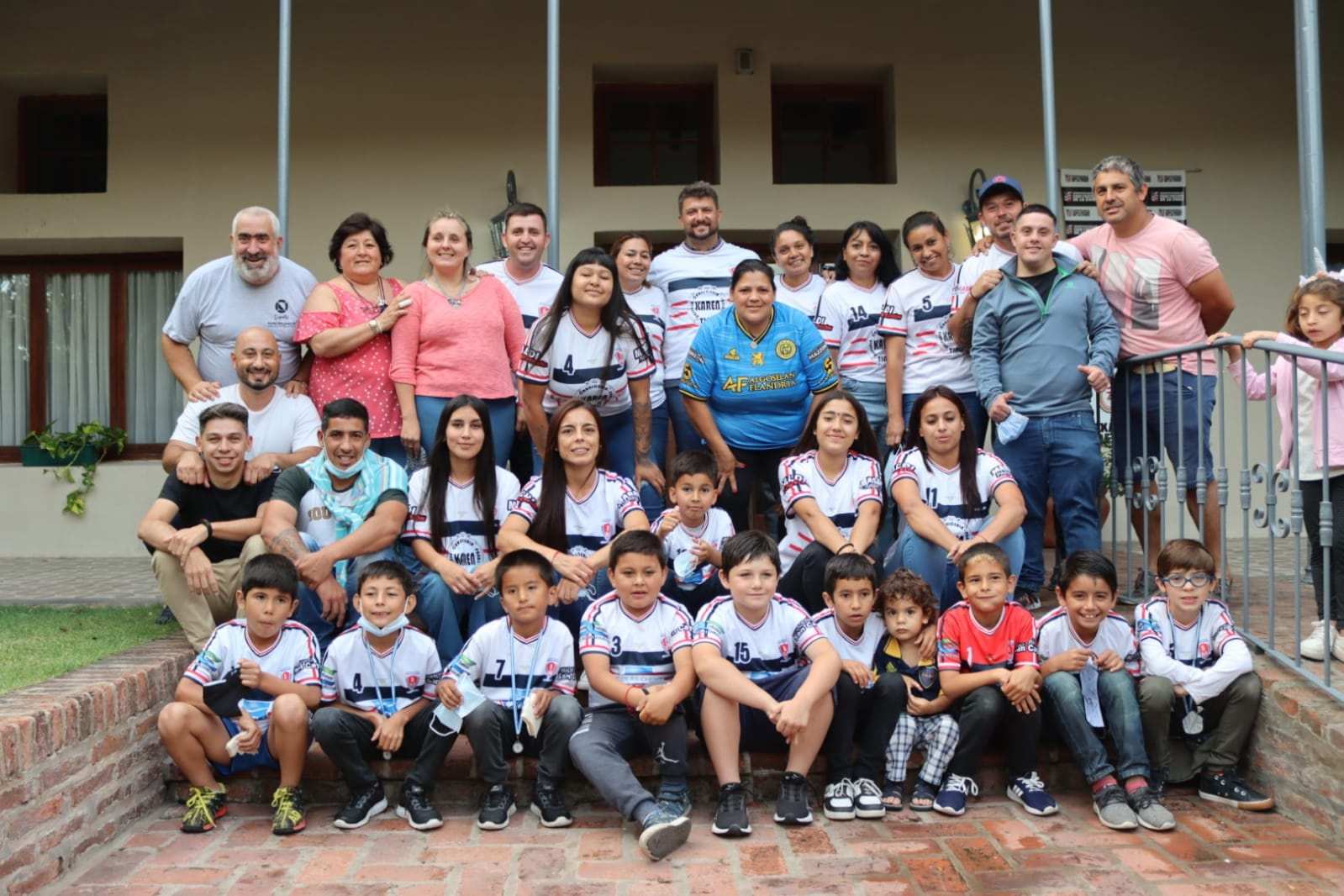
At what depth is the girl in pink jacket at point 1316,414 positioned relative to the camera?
3.69 metres

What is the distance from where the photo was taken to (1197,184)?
7.70 meters

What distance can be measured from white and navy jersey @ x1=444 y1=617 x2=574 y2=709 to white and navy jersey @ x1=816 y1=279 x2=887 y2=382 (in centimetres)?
197

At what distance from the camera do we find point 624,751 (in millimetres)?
3725

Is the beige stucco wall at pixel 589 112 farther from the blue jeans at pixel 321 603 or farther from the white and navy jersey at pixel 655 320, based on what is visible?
the blue jeans at pixel 321 603

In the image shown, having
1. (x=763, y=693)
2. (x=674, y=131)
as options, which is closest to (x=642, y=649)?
(x=763, y=693)

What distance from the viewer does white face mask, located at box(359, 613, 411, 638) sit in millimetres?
3732

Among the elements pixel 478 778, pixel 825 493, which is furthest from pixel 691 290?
pixel 478 778

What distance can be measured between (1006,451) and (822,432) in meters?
0.77

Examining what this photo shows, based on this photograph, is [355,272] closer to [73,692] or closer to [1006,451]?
[73,692]

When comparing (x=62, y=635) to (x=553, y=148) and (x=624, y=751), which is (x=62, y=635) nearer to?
(x=624, y=751)

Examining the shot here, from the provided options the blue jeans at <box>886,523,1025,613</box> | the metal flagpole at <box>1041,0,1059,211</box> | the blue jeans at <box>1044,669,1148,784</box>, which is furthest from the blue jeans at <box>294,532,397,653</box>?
the metal flagpole at <box>1041,0,1059,211</box>

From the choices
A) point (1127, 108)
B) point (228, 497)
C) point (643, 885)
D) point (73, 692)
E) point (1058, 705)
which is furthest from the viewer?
point (1127, 108)

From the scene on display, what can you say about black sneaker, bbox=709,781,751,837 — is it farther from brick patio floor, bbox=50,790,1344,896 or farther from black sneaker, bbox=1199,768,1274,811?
black sneaker, bbox=1199,768,1274,811

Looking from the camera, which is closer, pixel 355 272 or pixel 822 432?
pixel 822 432
